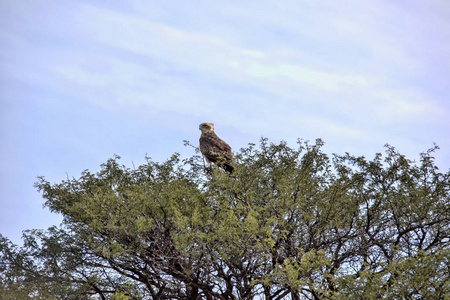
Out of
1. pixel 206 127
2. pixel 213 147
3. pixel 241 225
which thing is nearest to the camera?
pixel 241 225

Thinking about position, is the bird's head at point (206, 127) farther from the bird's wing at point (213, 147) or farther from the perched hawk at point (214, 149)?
the bird's wing at point (213, 147)

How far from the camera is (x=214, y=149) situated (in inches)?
752

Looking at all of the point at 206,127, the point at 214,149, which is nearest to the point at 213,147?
the point at 214,149

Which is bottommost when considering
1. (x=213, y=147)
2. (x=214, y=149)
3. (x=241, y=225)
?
(x=241, y=225)

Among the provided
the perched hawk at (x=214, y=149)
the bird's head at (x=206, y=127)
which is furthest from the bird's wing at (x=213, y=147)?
the bird's head at (x=206, y=127)

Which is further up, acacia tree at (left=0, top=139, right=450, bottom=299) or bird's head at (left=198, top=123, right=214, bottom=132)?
bird's head at (left=198, top=123, right=214, bottom=132)

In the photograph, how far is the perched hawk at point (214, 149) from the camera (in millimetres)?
17922

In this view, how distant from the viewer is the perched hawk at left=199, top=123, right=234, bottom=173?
58.8 feet

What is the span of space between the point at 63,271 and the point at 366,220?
940 centimetres

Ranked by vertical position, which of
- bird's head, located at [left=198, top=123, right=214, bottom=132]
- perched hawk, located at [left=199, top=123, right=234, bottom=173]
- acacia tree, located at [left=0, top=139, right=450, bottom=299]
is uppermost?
bird's head, located at [left=198, top=123, right=214, bottom=132]

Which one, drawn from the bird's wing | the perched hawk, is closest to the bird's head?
the perched hawk

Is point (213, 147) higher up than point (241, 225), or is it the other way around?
point (213, 147)

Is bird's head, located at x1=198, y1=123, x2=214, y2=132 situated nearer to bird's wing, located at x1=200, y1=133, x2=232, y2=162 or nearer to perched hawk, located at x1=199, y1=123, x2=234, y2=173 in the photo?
perched hawk, located at x1=199, y1=123, x2=234, y2=173

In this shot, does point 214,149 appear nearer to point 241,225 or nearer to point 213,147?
point 213,147
